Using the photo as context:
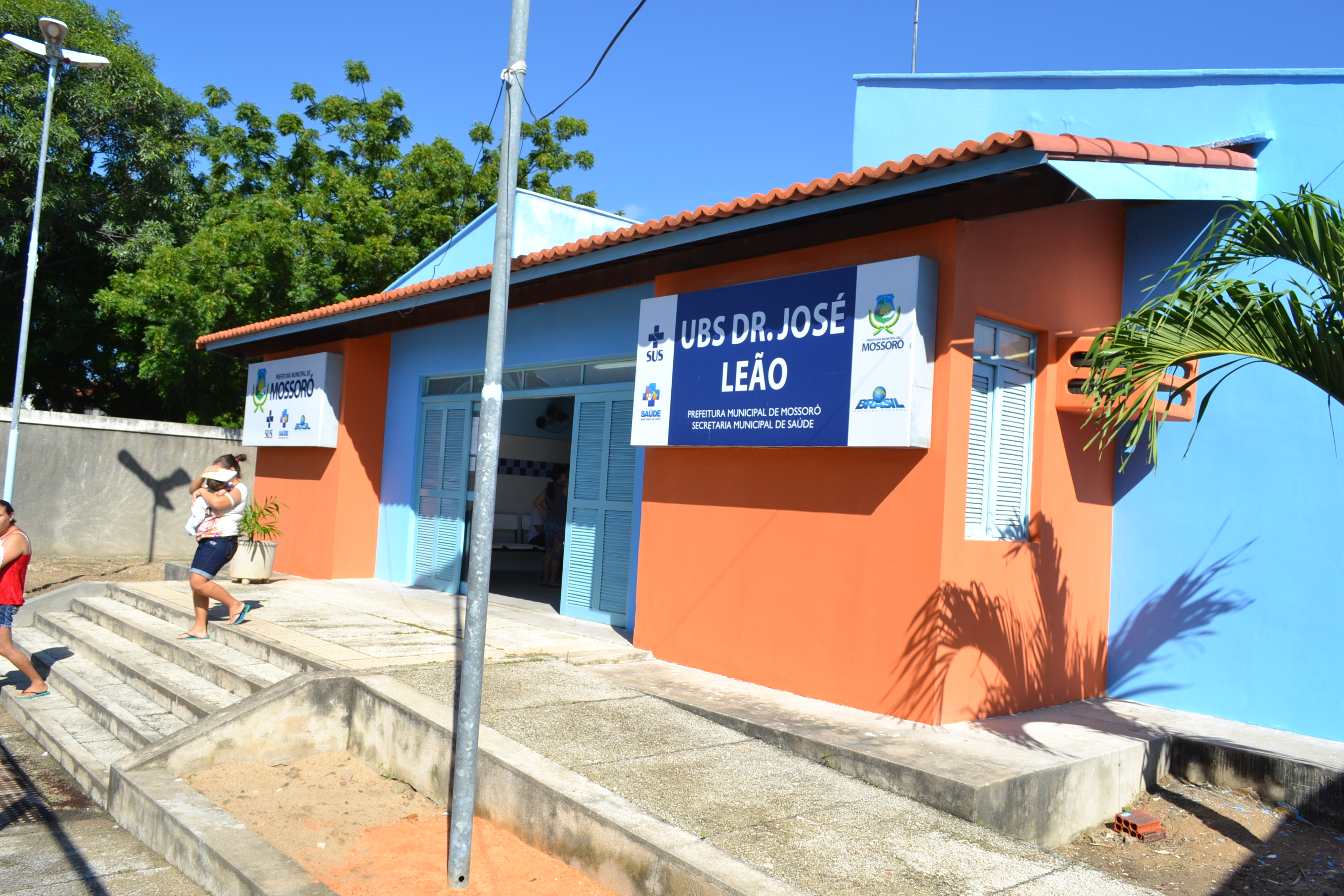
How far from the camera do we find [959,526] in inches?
233

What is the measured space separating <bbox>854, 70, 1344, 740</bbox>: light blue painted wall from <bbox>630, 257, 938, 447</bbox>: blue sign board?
2390 mm

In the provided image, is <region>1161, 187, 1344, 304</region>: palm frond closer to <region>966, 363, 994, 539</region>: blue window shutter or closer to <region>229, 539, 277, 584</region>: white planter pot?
<region>966, 363, 994, 539</region>: blue window shutter

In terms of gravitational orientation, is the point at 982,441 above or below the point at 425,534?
above

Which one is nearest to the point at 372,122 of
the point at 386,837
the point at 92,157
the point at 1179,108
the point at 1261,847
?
the point at 92,157

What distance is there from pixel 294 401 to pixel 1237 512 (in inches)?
417

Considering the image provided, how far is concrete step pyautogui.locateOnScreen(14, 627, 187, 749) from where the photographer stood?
6.57 metres

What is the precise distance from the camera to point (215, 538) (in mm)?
8078

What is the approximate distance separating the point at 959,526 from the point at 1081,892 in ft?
8.23

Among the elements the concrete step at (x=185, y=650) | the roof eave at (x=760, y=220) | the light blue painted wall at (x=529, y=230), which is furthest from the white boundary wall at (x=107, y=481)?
the roof eave at (x=760, y=220)

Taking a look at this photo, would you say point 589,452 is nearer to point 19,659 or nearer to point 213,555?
point 213,555

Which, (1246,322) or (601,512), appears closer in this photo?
(1246,322)

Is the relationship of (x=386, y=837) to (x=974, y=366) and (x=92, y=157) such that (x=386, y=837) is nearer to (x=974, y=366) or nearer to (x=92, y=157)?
(x=974, y=366)

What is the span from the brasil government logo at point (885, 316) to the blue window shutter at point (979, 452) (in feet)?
2.43

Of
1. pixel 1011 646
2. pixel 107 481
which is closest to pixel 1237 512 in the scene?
pixel 1011 646
